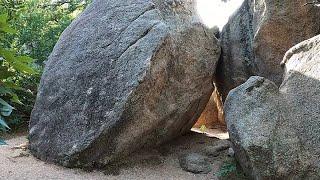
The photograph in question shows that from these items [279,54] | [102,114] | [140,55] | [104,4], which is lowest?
[279,54]

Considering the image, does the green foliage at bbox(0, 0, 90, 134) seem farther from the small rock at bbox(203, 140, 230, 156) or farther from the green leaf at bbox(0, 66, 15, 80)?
the green leaf at bbox(0, 66, 15, 80)

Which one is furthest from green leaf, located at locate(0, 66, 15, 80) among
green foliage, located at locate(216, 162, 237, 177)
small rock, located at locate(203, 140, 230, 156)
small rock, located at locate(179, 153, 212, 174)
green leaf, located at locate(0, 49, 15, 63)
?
small rock, located at locate(203, 140, 230, 156)

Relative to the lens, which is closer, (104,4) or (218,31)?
(104,4)

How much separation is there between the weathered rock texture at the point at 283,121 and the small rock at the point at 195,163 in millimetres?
1250

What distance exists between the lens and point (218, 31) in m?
11.0

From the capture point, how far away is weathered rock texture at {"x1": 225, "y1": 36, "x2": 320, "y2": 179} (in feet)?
20.6

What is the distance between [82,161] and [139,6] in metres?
3.40

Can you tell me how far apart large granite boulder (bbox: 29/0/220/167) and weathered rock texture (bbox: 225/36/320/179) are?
148cm

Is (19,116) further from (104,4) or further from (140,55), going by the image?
(140,55)

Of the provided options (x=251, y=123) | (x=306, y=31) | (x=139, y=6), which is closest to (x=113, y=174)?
(x=251, y=123)

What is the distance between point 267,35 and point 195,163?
3.12 m

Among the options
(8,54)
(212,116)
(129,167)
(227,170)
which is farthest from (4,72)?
(212,116)

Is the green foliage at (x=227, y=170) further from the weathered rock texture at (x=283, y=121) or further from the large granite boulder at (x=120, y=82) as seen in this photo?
the large granite boulder at (x=120, y=82)

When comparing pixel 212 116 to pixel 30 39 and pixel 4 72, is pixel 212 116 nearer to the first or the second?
pixel 30 39
